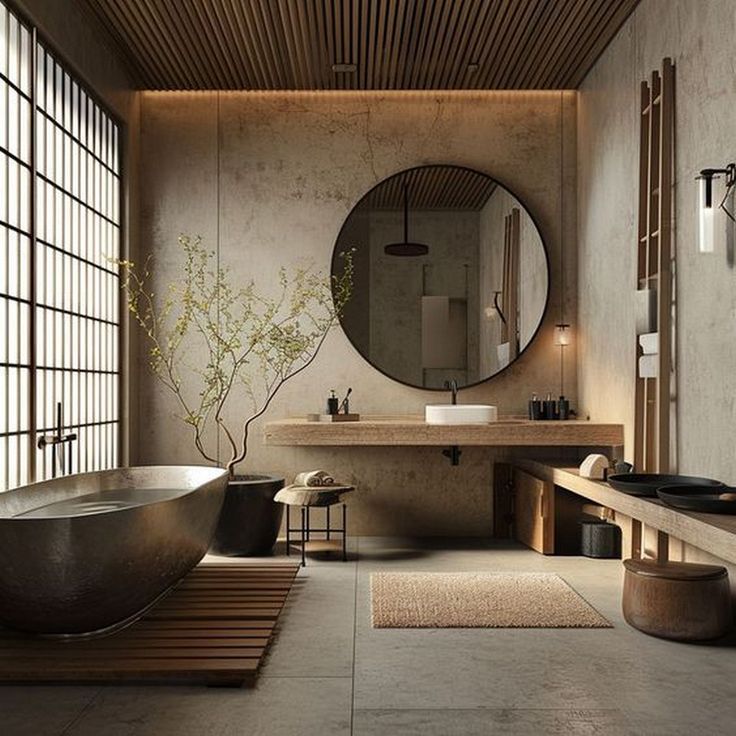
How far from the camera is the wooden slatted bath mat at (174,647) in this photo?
3.44m

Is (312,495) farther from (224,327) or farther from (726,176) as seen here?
Result: (726,176)

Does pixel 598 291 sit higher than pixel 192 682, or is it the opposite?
pixel 598 291

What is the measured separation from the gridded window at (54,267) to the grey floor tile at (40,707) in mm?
1481

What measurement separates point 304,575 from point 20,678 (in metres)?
2.19

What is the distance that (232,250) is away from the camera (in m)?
6.93

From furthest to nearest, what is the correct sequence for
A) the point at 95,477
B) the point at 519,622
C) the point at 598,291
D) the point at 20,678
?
the point at 598,291 → the point at 95,477 → the point at 519,622 → the point at 20,678

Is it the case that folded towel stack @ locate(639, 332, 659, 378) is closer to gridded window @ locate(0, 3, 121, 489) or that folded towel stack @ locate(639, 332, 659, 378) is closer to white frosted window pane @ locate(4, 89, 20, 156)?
gridded window @ locate(0, 3, 121, 489)

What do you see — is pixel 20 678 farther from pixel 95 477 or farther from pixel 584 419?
pixel 584 419

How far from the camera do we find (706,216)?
165 inches

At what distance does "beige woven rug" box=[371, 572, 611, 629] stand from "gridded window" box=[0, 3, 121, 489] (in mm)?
1998

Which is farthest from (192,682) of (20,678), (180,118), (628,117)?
(180,118)

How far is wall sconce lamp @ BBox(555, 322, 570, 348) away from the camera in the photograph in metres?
6.81

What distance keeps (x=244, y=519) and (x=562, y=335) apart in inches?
104

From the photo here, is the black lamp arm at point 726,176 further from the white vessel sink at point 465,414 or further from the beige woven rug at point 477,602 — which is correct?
the white vessel sink at point 465,414
